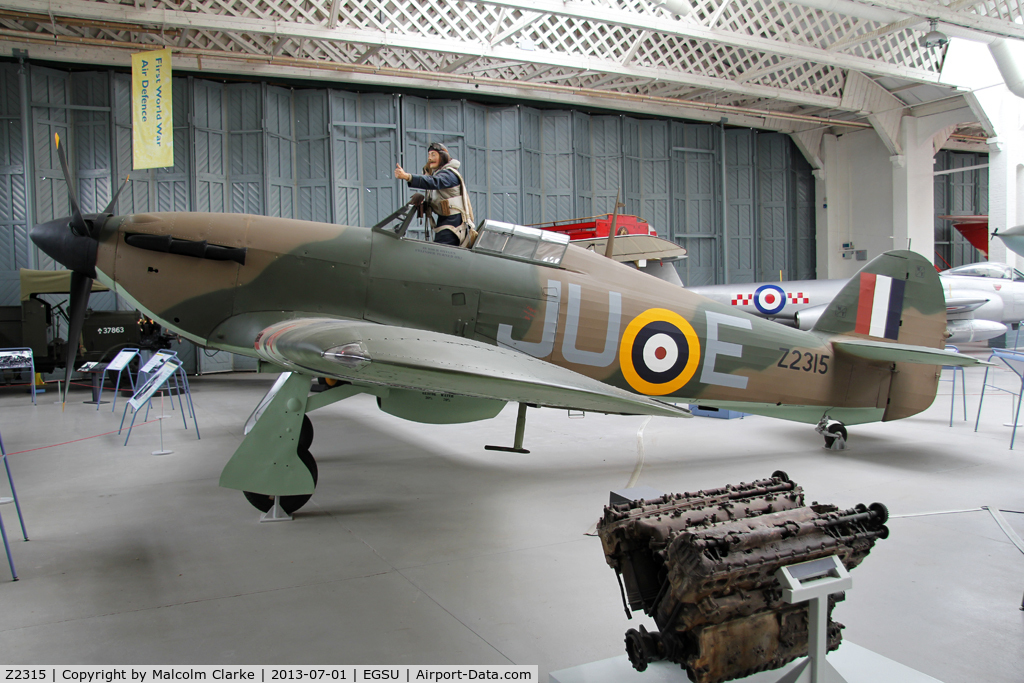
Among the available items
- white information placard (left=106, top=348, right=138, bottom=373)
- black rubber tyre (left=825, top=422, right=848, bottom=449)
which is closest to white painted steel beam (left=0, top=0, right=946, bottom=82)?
white information placard (left=106, top=348, right=138, bottom=373)

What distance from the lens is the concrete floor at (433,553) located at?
241 centimetres

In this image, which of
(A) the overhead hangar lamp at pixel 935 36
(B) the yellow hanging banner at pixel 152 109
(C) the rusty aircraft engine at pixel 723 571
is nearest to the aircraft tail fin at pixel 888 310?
(C) the rusty aircraft engine at pixel 723 571

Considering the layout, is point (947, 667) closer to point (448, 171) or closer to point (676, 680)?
point (676, 680)

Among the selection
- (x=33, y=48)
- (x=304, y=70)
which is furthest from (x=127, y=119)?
(x=304, y=70)

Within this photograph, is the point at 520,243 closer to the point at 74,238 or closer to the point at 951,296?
the point at 74,238

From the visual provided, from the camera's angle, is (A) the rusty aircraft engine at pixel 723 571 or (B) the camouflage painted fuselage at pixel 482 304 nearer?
(A) the rusty aircraft engine at pixel 723 571

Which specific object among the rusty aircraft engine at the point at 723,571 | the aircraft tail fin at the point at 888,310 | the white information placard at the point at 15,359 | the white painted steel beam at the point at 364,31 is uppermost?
the white painted steel beam at the point at 364,31

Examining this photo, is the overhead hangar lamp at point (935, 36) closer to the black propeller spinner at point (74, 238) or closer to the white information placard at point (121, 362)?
the black propeller spinner at point (74, 238)

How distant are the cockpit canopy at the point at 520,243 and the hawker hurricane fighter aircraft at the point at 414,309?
0.01m

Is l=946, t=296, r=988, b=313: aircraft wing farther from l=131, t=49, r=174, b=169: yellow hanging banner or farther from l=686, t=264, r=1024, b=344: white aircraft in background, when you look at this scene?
l=131, t=49, r=174, b=169: yellow hanging banner

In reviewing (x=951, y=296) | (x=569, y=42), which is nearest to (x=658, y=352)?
(x=951, y=296)

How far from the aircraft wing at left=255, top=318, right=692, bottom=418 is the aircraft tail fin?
3857 millimetres

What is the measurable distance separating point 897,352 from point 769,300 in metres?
8.99

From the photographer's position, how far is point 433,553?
3395mm
